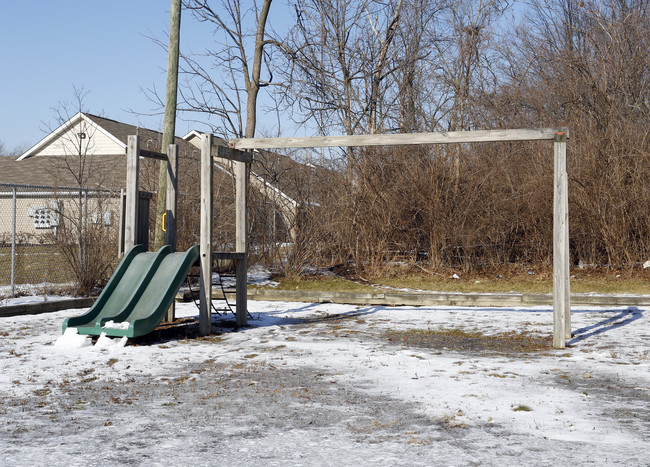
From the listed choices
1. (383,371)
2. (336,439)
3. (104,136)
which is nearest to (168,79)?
(383,371)

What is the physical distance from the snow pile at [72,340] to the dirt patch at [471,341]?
390cm

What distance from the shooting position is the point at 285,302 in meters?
14.1

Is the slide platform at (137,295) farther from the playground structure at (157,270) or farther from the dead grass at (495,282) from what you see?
the dead grass at (495,282)

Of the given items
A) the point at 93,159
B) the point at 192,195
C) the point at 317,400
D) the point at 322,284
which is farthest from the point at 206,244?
the point at 93,159

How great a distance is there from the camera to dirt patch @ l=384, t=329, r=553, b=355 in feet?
28.6

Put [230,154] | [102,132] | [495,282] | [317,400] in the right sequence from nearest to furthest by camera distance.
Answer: [317,400], [230,154], [495,282], [102,132]

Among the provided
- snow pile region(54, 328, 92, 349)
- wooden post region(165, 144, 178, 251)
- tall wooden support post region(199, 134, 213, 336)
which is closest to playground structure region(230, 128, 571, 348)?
tall wooden support post region(199, 134, 213, 336)

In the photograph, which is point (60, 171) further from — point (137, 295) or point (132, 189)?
point (137, 295)

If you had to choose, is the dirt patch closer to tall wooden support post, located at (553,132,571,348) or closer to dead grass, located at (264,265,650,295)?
tall wooden support post, located at (553,132,571,348)

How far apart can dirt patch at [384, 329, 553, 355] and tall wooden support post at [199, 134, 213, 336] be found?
99.3 inches

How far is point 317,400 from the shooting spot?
604cm

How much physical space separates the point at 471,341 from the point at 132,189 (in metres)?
5.25

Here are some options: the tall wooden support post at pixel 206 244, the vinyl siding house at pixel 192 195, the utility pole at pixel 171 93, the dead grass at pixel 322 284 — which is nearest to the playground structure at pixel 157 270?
the tall wooden support post at pixel 206 244

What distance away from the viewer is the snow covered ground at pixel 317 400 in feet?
15.0
